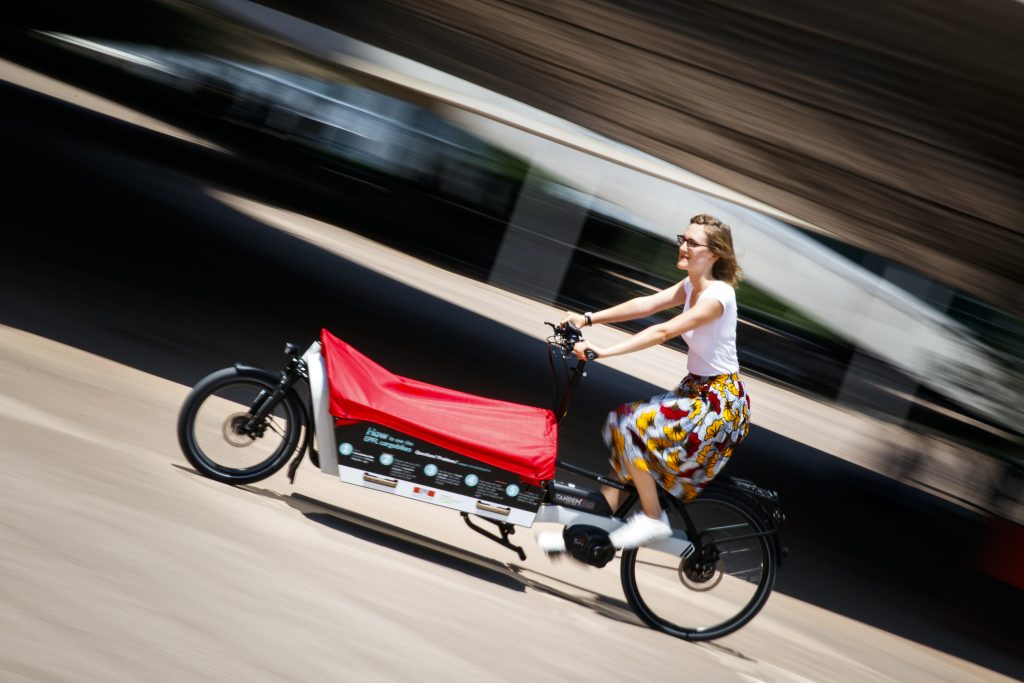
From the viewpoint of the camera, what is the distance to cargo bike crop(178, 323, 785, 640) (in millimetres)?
→ 4730

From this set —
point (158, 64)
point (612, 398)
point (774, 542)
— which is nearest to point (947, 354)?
point (612, 398)

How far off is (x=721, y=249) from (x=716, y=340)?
0.44 metres

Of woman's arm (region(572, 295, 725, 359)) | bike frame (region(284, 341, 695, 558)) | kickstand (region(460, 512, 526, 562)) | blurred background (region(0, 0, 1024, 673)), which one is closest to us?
woman's arm (region(572, 295, 725, 359))

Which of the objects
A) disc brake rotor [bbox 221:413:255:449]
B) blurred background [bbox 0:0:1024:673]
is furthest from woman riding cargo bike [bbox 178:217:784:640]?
blurred background [bbox 0:0:1024:673]

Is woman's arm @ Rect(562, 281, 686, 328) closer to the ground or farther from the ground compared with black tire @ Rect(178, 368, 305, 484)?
farther from the ground

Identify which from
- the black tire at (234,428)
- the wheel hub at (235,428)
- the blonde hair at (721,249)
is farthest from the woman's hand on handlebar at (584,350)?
the wheel hub at (235,428)

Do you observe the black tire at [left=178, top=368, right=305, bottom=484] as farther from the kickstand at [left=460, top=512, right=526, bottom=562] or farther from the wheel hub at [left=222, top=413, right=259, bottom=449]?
the kickstand at [left=460, top=512, right=526, bottom=562]

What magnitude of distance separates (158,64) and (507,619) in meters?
27.9

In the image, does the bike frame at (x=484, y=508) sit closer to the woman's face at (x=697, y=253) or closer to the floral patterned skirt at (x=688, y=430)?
the floral patterned skirt at (x=688, y=430)

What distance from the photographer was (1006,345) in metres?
10.0

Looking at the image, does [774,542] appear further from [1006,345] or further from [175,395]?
[1006,345]

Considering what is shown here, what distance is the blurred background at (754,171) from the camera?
595 centimetres

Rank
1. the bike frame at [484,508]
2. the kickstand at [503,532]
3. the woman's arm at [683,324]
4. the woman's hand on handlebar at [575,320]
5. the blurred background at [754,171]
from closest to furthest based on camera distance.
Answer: the woman's arm at [683,324], the bike frame at [484,508], the woman's hand on handlebar at [575,320], the kickstand at [503,532], the blurred background at [754,171]

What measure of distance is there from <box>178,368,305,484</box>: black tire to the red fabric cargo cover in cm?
29
